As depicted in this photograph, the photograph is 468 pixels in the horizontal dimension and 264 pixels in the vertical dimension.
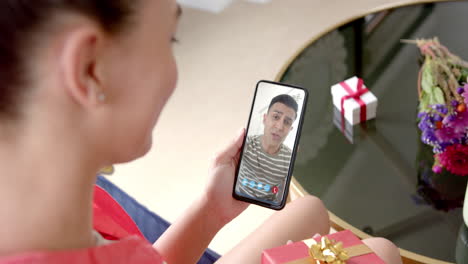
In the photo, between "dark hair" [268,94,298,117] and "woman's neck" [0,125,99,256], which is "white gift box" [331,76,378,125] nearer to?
"dark hair" [268,94,298,117]

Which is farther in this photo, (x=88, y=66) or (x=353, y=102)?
(x=353, y=102)

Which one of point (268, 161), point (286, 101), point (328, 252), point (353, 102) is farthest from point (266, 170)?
point (353, 102)

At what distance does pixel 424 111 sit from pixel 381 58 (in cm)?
32

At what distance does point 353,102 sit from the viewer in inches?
55.9

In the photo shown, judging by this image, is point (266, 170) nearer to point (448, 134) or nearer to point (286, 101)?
point (286, 101)

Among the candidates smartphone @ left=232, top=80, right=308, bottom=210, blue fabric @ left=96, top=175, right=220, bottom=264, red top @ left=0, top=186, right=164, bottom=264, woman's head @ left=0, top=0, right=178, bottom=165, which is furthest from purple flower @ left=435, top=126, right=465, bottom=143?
woman's head @ left=0, top=0, right=178, bottom=165

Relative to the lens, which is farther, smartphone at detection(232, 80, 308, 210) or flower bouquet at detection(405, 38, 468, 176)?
flower bouquet at detection(405, 38, 468, 176)

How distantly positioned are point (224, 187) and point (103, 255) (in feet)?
1.67

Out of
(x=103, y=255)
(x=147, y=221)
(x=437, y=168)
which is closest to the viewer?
(x=103, y=255)

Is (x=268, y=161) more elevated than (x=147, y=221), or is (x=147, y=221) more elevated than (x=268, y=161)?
(x=268, y=161)

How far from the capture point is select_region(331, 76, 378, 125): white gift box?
4.65 feet

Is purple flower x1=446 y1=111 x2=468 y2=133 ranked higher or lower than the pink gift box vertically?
higher

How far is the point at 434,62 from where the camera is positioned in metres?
1.37

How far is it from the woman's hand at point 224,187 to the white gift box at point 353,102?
1.36 ft
